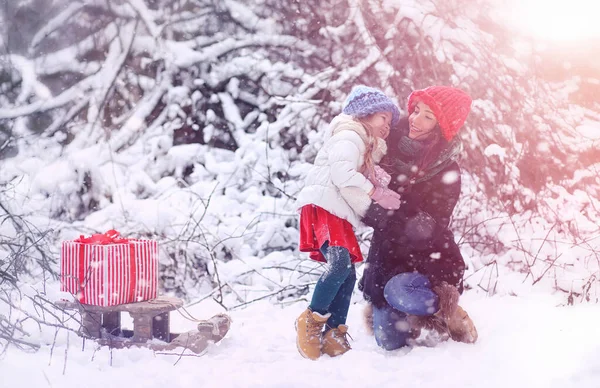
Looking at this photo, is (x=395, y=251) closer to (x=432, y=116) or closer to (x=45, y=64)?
(x=432, y=116)

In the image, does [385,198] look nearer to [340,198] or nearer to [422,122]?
[340,198]

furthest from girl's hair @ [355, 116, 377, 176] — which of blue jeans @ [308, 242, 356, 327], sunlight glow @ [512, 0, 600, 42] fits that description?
sunlight glow @ [512, 0, 600, 42]

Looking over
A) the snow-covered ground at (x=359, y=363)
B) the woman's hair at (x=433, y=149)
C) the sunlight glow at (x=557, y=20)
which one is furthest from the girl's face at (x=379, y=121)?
the sunlight glow at (x=557, y=20)

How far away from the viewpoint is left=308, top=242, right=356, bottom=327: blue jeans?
3035 millimetres

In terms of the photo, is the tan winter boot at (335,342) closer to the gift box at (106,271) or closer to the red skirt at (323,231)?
the red skirt at (323,231)

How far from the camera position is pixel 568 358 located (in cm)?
251

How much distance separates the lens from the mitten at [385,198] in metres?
2.97

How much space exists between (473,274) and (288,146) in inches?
92.1

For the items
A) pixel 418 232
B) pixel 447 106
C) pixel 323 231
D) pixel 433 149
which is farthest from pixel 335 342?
pixel 447 106

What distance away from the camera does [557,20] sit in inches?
235

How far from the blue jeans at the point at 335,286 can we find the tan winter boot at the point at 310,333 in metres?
0.04

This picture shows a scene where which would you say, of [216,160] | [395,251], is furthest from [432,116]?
[216,160]

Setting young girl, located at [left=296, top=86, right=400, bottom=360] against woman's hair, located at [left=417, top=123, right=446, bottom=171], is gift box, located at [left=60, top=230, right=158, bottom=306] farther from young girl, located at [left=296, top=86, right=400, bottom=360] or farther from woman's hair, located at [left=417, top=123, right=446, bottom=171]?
woman's hair, located at [left=417, top=123, right=446, bottom=171]

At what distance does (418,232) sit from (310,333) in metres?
0.76
